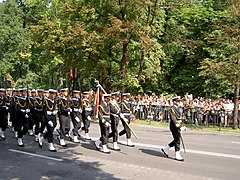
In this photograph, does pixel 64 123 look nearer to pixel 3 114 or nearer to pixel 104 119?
pixel 104 119

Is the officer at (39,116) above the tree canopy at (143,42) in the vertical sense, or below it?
below

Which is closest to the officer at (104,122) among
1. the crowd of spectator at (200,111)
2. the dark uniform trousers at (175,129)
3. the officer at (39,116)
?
the officer at (39,116)

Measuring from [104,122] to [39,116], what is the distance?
96.8 inches

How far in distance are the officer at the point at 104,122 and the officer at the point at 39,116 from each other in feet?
6.41

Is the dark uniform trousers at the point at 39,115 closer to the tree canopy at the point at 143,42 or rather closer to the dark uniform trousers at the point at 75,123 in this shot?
the dark uniform trousers at the point at 75,123

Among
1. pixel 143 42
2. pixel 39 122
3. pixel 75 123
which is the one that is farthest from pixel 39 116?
pixel 143 42

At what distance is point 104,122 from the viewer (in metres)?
11.5

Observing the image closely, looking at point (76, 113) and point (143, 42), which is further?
point (143, 42)

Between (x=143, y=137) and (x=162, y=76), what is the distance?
16812mm

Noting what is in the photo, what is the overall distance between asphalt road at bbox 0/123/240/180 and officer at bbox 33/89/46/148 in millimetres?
383

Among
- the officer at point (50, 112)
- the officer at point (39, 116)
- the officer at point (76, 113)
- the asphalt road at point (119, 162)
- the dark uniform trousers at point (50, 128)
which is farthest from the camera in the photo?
the officer at point (76, 113)

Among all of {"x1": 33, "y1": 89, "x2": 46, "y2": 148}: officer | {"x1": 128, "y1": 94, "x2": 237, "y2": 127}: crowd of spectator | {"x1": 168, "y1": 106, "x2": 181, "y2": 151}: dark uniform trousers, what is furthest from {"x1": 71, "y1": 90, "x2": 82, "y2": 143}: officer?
{"x1": 128, "y1": 94, "x2": 237, "y2": 127}: crowd of spectator

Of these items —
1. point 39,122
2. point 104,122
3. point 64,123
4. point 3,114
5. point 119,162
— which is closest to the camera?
point 119,162

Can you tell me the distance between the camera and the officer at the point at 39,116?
12.2 m
